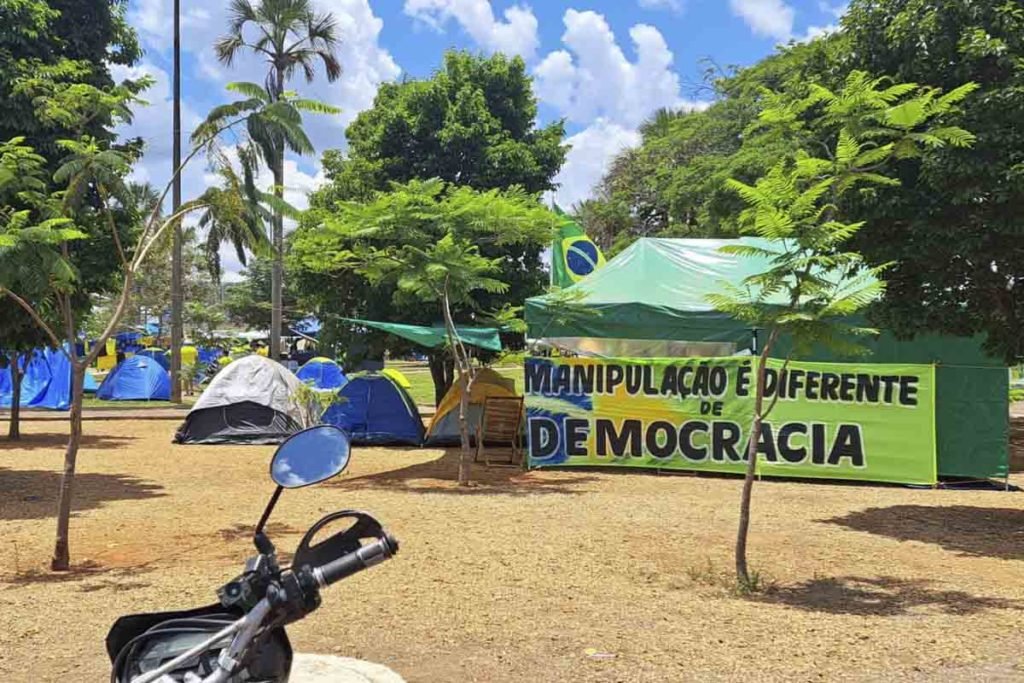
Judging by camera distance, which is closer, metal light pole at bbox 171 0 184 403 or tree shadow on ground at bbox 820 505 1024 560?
tree shadow on ground at bbox 820 505 1024 560

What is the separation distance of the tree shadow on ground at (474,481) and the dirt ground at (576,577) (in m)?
0.09

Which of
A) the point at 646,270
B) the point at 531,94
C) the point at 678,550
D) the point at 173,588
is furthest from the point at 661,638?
the point at 531,94

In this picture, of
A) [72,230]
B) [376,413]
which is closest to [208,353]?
[376,413]

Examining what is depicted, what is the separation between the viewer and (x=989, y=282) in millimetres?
8383

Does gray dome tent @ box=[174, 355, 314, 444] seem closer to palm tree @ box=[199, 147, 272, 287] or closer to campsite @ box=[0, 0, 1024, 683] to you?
campsite @ box=[0, 0, 1024, 683]

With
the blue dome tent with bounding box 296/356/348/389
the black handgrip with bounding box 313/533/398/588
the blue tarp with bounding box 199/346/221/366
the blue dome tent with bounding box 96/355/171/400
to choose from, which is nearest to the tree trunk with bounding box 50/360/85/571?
the black handgrip with bounding box 313/533/398/588

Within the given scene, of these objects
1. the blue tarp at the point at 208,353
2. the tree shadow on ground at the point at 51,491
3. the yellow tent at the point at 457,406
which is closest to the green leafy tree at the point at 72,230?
the tree shadow on ground at the point at 51,491

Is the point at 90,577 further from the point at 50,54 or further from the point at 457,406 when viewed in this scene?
the point at 457,406

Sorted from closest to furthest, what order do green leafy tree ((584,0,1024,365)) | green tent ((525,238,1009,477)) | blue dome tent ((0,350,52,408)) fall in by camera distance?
green leafy tree ((584,0,1024,365)) → green tent ((525,238,1009,477)) → blue dome tent ((0,350,52,408))

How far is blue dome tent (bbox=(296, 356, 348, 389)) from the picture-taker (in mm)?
29156

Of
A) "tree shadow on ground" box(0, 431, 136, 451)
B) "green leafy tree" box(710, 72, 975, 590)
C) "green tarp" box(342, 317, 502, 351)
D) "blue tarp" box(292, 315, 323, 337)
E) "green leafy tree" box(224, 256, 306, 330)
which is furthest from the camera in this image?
"green leafy tree" box(224, 256, 306, 330)

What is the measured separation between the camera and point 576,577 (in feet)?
22.7

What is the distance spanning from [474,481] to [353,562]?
34.3 feet

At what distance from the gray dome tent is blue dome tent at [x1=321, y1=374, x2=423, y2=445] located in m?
0.85
